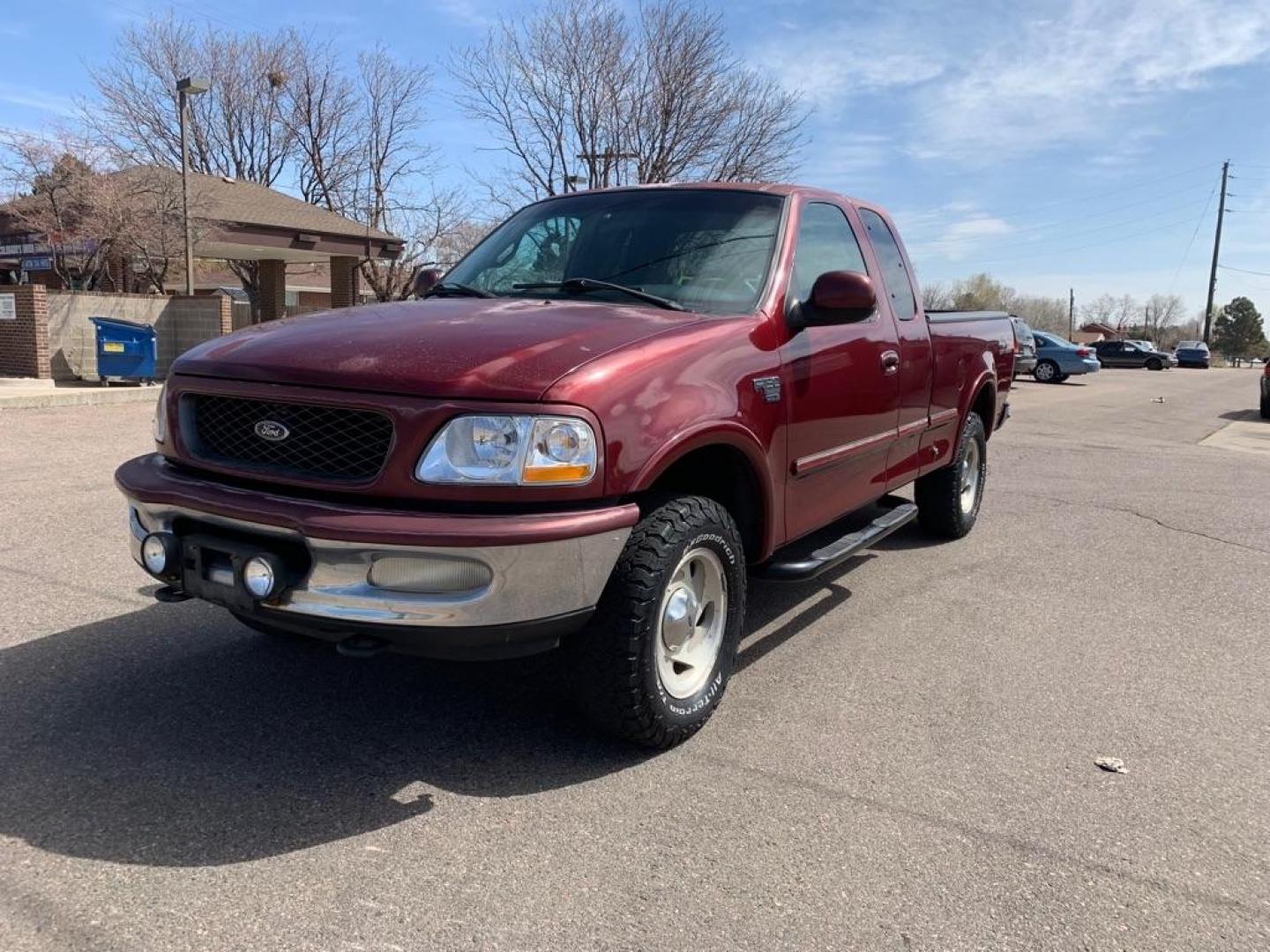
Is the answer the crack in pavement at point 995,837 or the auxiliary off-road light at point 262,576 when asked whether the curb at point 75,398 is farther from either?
the crack in pavement at point 995,837

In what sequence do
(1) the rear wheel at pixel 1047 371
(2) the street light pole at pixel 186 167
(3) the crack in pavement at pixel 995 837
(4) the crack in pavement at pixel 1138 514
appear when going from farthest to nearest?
(1) the rear wheel at pixel 1047 371 → (2) the street light pole at pixel 186 167 → (4) the crack in pavement at pixel 1138 514 → (3) the crack in pavement at pixel 995 837

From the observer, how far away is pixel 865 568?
19.5ft

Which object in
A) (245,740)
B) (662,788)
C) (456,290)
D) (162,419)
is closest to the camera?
(662,788)

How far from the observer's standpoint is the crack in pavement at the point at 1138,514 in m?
6.82

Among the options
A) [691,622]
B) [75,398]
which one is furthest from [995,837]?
[75,398]

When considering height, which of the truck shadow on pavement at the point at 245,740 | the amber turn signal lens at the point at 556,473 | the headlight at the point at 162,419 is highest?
the headlight at the point at 162,419

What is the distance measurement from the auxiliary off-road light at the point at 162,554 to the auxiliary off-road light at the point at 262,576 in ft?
1.17

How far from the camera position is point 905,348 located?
16.5ft

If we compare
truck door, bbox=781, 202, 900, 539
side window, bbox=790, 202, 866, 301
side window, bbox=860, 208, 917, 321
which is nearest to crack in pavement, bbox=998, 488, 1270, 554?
→ side window, bbox=860, 208, 917, 321

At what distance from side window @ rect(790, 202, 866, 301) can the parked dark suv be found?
155 feet

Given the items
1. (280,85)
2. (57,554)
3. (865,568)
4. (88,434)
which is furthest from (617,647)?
(280,85)

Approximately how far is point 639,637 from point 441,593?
0.66 m

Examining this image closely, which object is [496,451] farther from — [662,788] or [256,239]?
[256,239]

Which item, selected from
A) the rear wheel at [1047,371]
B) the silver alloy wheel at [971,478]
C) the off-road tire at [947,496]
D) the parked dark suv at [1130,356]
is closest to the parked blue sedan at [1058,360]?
the rear wheel at [1047,371]
